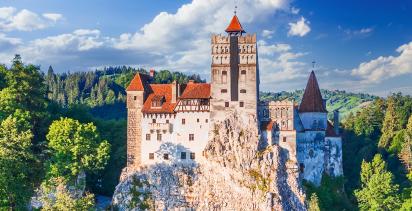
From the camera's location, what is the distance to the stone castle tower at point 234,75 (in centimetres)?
8408

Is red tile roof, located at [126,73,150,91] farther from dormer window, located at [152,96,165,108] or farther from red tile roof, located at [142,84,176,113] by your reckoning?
dormer window, located at [152,96,165,108]

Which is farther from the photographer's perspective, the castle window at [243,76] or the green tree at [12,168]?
the castle window at [243,76]

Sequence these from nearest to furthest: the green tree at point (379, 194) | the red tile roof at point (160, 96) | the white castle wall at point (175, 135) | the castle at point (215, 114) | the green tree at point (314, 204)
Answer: the green tree at point (314, 204)
the castle at point (215, 114)
the white castle wall at point (175, 135)
the green tree at point (379, 194)
the red tile roof at point (160, 96)

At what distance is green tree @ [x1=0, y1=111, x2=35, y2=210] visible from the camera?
60.7 m

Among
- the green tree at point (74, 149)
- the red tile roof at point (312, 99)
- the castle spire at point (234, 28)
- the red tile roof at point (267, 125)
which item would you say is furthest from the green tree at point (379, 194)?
the green tree at point (74, 149)

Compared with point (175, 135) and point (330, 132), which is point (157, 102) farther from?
point (330, 132)

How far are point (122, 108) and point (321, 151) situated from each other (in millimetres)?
93331

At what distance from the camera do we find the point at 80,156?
79438 millimetres

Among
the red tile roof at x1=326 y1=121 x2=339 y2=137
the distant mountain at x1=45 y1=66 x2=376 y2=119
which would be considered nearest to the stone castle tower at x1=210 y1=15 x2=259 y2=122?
the red tile roof at x1=326 y1=121 x2=339 y2=137

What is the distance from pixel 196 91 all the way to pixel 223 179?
559 inches

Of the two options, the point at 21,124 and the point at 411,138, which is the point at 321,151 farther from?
the point at 21,124

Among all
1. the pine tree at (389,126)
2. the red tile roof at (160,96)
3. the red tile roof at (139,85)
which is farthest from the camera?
the pine tree at (389,126)

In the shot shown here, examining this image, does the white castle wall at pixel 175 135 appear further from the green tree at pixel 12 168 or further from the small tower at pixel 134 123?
the green tree at pixel 12 168

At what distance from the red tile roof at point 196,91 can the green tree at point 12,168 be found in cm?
2692
